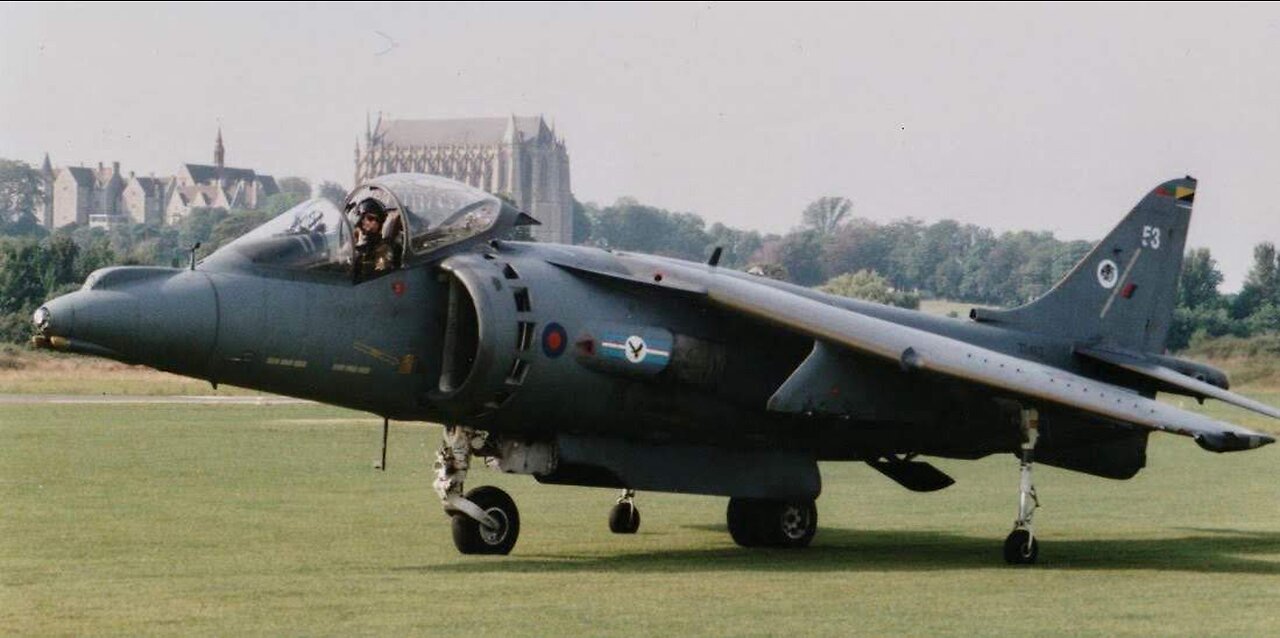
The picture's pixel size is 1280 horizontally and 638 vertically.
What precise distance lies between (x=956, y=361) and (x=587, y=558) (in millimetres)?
3443

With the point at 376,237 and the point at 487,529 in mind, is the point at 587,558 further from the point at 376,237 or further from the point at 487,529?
the point at 376,237

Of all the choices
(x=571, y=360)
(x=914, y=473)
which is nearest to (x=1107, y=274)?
(x=914, y=473)

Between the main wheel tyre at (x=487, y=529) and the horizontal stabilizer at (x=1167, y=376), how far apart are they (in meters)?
6.25

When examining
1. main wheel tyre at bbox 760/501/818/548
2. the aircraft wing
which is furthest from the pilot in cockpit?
main wheel tyre at bbox 760/501/818/548

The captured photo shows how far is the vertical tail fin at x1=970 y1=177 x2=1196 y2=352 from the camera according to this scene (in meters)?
19.0

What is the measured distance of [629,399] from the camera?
1590 cm

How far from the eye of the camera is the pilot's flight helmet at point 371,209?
15203 mm

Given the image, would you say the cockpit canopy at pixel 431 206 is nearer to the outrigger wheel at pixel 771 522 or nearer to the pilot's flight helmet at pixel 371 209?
the pilot's flight helmet at pixel 371 209

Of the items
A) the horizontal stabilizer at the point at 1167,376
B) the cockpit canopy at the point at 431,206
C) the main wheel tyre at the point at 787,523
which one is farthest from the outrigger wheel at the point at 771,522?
the cockpit canopy at the point at 431,206

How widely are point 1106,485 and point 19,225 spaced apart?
16541cm

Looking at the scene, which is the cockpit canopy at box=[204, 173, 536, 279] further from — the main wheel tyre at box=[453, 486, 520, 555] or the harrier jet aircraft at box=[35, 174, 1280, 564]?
the main wheel tyre at box=[453, 486, 520, 555]

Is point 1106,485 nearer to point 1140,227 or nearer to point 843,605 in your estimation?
point 1140,227

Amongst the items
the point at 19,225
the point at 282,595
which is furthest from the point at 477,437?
the point at 19,225

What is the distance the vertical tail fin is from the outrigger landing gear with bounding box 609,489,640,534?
3844 millimetres
